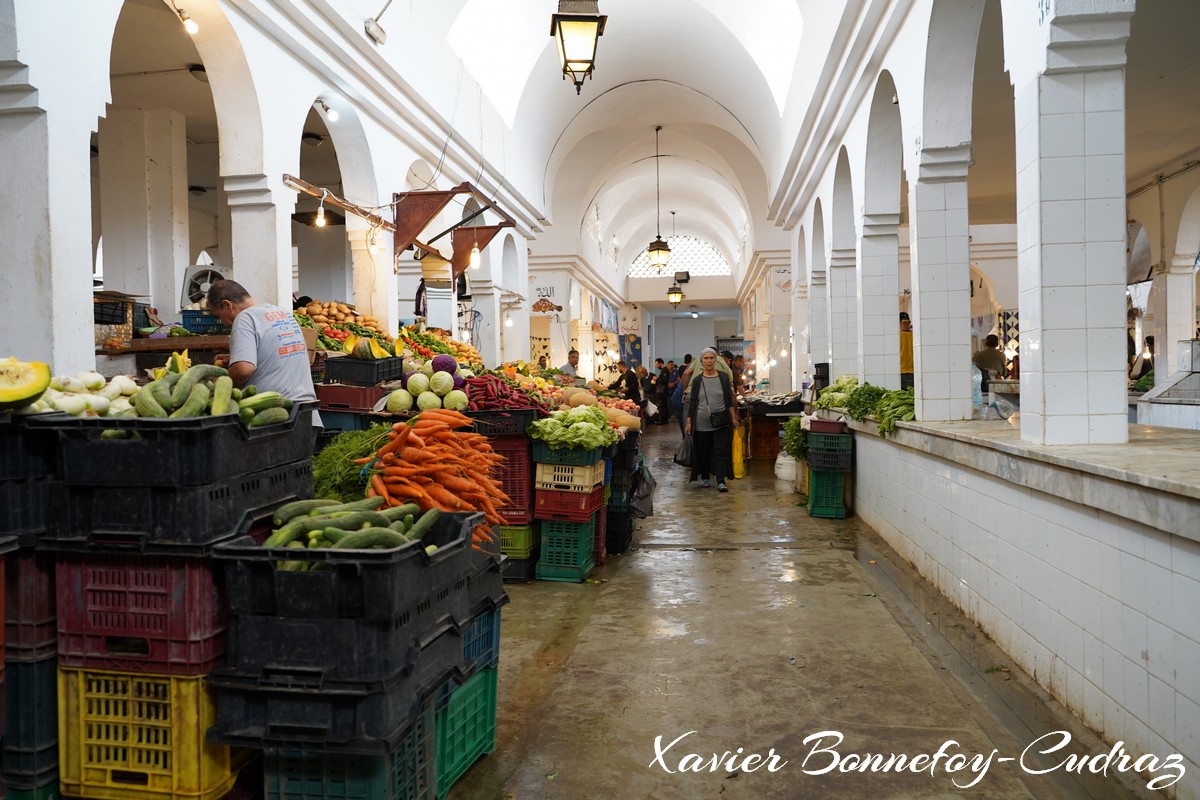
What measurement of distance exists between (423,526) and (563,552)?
3.43 m

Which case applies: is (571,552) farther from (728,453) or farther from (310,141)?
(310,141)

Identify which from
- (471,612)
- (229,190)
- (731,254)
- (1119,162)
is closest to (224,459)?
(471,612)

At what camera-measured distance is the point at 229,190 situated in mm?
7371

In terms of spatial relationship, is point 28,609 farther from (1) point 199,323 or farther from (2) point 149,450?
(1) point 199,323

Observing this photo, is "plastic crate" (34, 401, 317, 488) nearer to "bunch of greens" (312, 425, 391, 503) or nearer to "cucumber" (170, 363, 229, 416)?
"cucumber" (170, 363, 229, 416)

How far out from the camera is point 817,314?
575 inches

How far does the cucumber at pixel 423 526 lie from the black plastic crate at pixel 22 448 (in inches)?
48.0

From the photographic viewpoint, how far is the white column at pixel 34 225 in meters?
4.77

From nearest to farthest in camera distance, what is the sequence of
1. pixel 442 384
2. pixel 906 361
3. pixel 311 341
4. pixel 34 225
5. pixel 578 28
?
pixel 34 225 < pixel 442 384 < pixel 578 28 < pixel 311 341 < pixel 906 361

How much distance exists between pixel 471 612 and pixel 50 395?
174 cm

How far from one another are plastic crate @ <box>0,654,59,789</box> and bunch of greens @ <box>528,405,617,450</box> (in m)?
3.73

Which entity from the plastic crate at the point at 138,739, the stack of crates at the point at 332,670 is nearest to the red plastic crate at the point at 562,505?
the stack of crates at the point at 332,670

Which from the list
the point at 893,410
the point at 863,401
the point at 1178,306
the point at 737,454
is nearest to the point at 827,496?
the point at 863,401

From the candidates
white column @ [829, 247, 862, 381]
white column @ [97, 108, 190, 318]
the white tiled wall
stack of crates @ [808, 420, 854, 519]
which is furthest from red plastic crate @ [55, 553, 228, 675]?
white column @ [829, 247, 862, 381]
